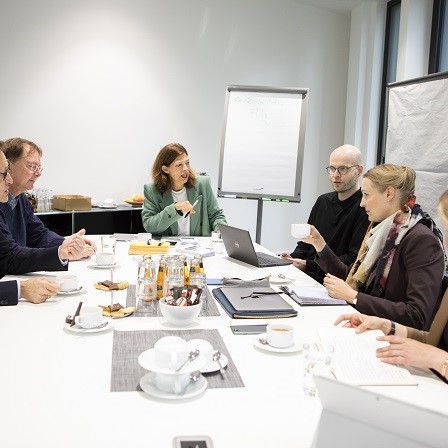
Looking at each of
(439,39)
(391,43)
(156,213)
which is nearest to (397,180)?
(156,213)

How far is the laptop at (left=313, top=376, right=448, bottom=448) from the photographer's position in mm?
736

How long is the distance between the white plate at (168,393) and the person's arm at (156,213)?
7.23 ft

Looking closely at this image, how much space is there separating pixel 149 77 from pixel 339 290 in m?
3.64

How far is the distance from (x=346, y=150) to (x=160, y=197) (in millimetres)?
1340

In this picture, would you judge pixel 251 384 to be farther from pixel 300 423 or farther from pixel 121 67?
pixel 121 67

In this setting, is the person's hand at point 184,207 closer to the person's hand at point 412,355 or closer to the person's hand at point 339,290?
the person's hand at point 339,290

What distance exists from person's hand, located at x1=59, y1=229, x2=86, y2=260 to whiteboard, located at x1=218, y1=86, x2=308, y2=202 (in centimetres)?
185

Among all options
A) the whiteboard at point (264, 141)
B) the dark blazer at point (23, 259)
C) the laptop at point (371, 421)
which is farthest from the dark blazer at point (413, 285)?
the whiteboard at point (264, 141)

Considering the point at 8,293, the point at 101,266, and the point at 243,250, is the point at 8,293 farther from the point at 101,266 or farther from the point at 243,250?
the point at 243,250

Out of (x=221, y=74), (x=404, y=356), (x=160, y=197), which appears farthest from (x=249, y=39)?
(x=404, y=356)

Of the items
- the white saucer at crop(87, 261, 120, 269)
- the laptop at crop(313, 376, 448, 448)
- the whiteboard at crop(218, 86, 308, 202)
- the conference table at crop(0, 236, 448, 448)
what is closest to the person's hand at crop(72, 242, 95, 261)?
the white saucer at crop(87, 261, 120, 269)

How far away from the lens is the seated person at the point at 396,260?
1.93 metres

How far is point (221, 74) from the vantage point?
5.39m

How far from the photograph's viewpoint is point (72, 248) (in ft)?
7.73
